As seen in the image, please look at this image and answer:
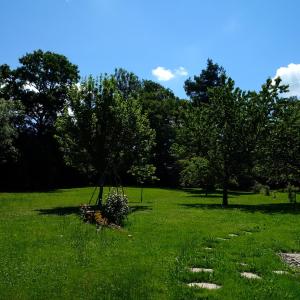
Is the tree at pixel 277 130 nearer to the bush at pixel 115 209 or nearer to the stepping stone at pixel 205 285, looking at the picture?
the bush at pixel 115 209

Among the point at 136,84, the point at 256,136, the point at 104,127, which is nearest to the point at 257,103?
the point at 256,136

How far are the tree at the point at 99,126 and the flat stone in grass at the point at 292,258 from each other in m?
18.9

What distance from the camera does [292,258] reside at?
1338cm

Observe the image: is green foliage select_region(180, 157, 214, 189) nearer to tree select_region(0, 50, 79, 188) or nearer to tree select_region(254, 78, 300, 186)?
tree select_region(254, 78, 300, 186)

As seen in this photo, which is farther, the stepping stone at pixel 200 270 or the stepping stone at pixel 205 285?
the stepping stone at pixel 200 270

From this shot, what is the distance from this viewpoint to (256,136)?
37.1 metres

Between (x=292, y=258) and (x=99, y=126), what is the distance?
20.6 metres

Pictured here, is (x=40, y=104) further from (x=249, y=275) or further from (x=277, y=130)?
(x=249, y=275)

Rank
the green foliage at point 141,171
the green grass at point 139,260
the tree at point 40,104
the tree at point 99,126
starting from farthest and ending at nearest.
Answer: the tree at point 40,104
the green foliage at point 141,171
the tree at point 99,126
the green grass at point 139,260

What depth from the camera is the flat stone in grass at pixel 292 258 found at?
1257 centimetres

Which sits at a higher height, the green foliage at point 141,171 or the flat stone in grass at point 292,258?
the green foliage at point 141,171

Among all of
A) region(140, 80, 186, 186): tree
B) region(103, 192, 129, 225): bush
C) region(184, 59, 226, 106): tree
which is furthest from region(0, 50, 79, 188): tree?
region(103, 192, 129, 225): bush

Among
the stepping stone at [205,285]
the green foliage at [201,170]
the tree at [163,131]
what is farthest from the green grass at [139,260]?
the tree at [163,131]

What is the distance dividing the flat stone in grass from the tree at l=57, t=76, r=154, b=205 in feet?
61.9
